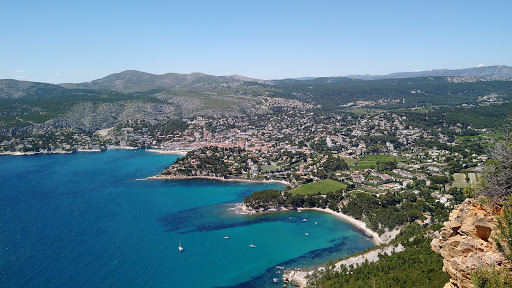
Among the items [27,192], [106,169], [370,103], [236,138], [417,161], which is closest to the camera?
[27,192]

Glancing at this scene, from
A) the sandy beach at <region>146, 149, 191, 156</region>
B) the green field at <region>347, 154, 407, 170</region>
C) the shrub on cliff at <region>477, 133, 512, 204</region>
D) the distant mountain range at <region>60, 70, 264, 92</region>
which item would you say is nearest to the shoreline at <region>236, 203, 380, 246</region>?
the green field at <region>347, 154, 407, 170</region>

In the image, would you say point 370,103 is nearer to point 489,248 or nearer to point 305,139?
point 305,139

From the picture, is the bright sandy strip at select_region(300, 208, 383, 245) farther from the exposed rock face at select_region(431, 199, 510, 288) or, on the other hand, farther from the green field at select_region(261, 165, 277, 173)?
the exposed rock face at select_region(431, 199, 510, 288)

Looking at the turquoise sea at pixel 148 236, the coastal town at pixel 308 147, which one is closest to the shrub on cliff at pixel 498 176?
the turquoise sea at pixel 148 236

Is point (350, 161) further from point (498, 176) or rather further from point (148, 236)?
point (498, 176)

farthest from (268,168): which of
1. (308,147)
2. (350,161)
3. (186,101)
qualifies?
(186,101)

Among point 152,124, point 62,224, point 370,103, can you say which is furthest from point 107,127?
point 370,103

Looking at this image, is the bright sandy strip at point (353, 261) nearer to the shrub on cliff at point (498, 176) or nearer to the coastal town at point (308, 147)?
the coastal town at point (308, 147)
